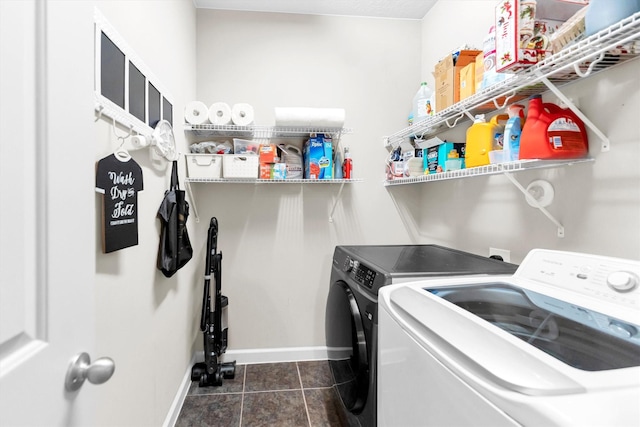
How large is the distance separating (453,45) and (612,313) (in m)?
1.97

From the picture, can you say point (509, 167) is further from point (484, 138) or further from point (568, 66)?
point (568, 66)

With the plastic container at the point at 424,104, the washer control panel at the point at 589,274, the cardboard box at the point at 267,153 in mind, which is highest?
the plastic container at the point at 424,104

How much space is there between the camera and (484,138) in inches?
Result: 59.0

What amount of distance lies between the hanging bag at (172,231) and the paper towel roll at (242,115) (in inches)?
23.4

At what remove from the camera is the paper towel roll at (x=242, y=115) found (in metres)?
2.17

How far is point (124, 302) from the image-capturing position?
118 centimetres

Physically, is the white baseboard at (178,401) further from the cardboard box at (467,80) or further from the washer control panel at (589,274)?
the cardboard box at (467,80)

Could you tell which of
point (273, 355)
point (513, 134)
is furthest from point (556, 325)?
point (273, 355)

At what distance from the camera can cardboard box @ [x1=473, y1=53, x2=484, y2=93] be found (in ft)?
5.05

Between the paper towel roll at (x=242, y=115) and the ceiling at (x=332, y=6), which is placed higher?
the ceiling at (x=332, y=6)

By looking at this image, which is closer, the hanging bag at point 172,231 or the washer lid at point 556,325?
the washer lid at point 556,325

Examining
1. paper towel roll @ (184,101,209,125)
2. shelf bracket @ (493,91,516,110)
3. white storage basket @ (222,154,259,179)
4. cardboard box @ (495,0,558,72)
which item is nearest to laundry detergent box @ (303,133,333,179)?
white storage basket @ (222,154,259,179)

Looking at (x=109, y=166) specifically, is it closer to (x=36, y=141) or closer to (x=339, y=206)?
(x=36, y=141)

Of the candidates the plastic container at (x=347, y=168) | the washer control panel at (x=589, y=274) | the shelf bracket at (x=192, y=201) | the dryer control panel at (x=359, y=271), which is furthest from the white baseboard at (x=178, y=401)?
the washer control panel at (x=589, y=274)
